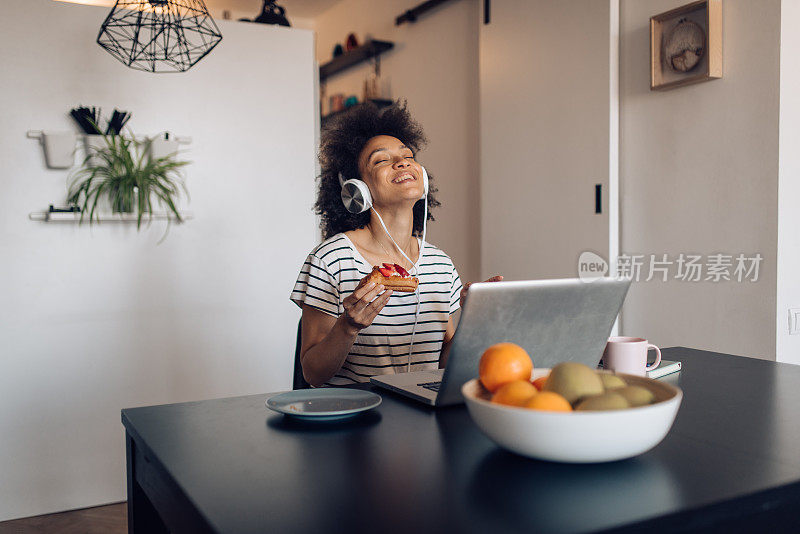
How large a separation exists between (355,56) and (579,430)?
4674 millimetres

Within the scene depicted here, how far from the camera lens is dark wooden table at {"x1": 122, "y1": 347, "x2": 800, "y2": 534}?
677 millimetres

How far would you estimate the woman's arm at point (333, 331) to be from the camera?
1.37m

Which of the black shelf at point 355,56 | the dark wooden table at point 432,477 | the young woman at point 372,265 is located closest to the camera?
the dark wooden table at point 432,477

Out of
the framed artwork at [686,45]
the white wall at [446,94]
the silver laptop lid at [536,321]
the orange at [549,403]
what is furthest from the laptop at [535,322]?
the white wall at [446,94]

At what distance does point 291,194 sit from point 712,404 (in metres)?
2.37

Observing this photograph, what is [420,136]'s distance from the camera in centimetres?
208

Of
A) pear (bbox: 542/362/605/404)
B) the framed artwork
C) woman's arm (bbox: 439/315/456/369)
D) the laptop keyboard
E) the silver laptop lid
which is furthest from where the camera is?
the framed artwork

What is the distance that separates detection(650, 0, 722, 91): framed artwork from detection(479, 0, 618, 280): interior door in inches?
9.8

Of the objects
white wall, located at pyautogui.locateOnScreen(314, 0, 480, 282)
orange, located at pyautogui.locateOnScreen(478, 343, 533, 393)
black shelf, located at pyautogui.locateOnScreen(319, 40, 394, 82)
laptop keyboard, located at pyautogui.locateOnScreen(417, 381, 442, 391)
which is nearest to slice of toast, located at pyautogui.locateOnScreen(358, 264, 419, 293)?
laptop keyboard, located at pyautogui.locateOnScreen(417, 381, 442, 391)

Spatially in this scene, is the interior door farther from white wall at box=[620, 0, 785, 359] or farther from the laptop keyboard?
the laptop keyboard

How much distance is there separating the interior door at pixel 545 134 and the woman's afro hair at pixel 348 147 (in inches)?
51.1

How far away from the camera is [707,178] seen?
262 cm

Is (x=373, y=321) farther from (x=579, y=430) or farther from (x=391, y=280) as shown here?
(x=579, y=430)

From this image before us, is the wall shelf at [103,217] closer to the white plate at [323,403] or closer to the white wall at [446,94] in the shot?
the white wall at [446,94]
